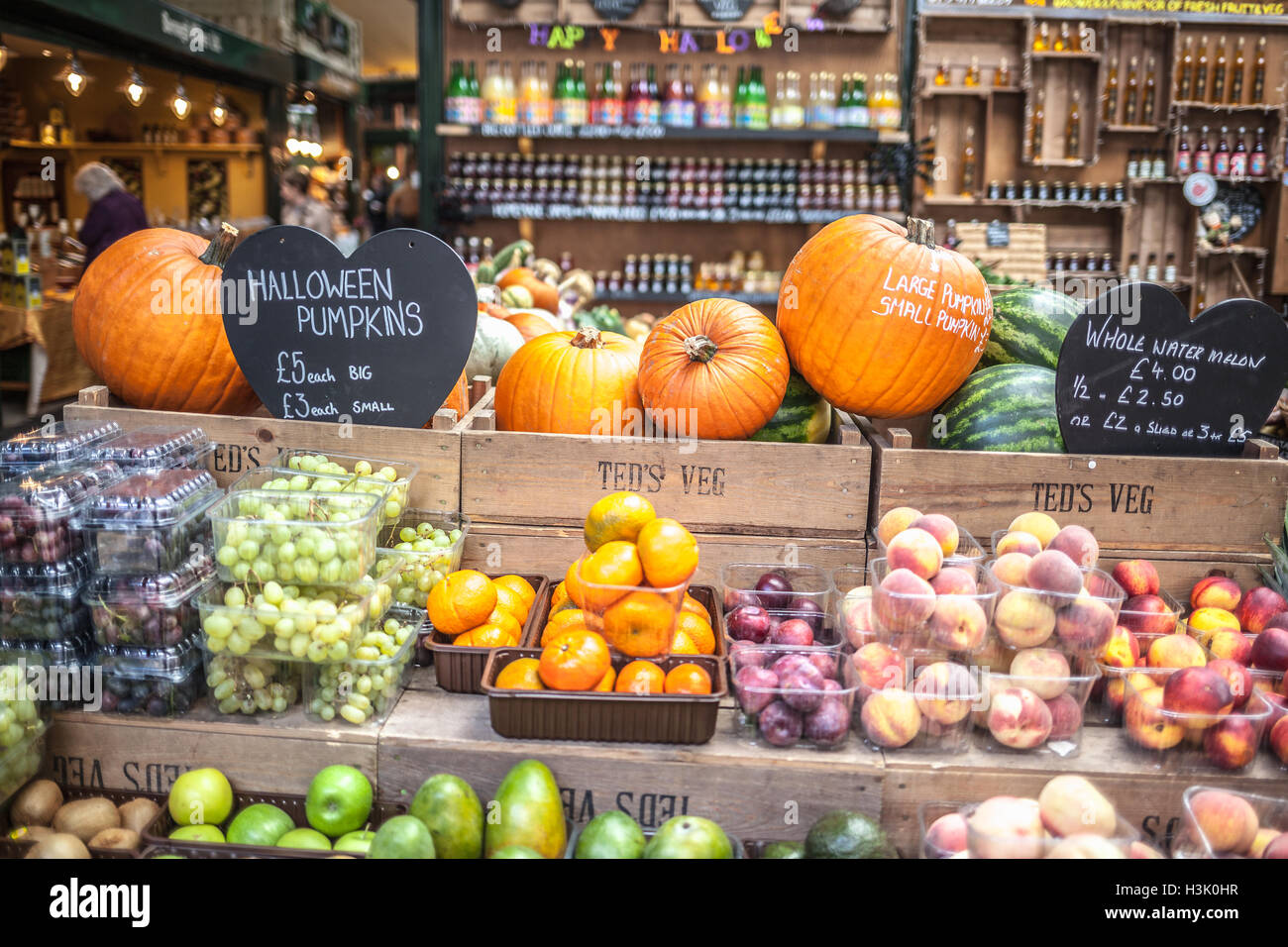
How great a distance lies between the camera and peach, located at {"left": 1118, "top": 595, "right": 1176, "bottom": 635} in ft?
5.55

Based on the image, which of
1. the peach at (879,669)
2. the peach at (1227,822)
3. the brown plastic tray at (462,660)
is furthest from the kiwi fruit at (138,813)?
the peach at (1227,822)

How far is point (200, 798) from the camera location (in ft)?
5.03

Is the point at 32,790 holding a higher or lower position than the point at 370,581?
lower

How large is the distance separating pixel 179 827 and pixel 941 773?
4.04ft

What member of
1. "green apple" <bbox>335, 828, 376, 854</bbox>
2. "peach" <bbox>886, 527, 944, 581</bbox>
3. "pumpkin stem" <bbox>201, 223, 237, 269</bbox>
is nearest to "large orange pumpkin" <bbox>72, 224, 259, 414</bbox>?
"pumpkin stem" <bbox>201, 223, 237, 269</bbox>

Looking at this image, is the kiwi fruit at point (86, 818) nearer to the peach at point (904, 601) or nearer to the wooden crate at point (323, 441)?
the wooden crate at point (323, 441)

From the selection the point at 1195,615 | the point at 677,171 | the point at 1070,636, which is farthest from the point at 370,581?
the point at 677,171

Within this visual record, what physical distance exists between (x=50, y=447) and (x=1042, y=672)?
5.88ft

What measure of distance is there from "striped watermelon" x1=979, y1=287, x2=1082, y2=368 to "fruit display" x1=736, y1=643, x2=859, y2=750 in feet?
3.62

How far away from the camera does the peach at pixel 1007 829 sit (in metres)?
1.21

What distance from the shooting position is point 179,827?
1.56 m

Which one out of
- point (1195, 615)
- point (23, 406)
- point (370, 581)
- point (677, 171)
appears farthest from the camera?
point (23, 406)

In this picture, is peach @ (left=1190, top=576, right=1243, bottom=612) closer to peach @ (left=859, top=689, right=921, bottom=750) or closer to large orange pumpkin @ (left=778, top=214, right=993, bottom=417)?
large orange pumpkin @ (left=778, top=214, right=993, bottom=417)
